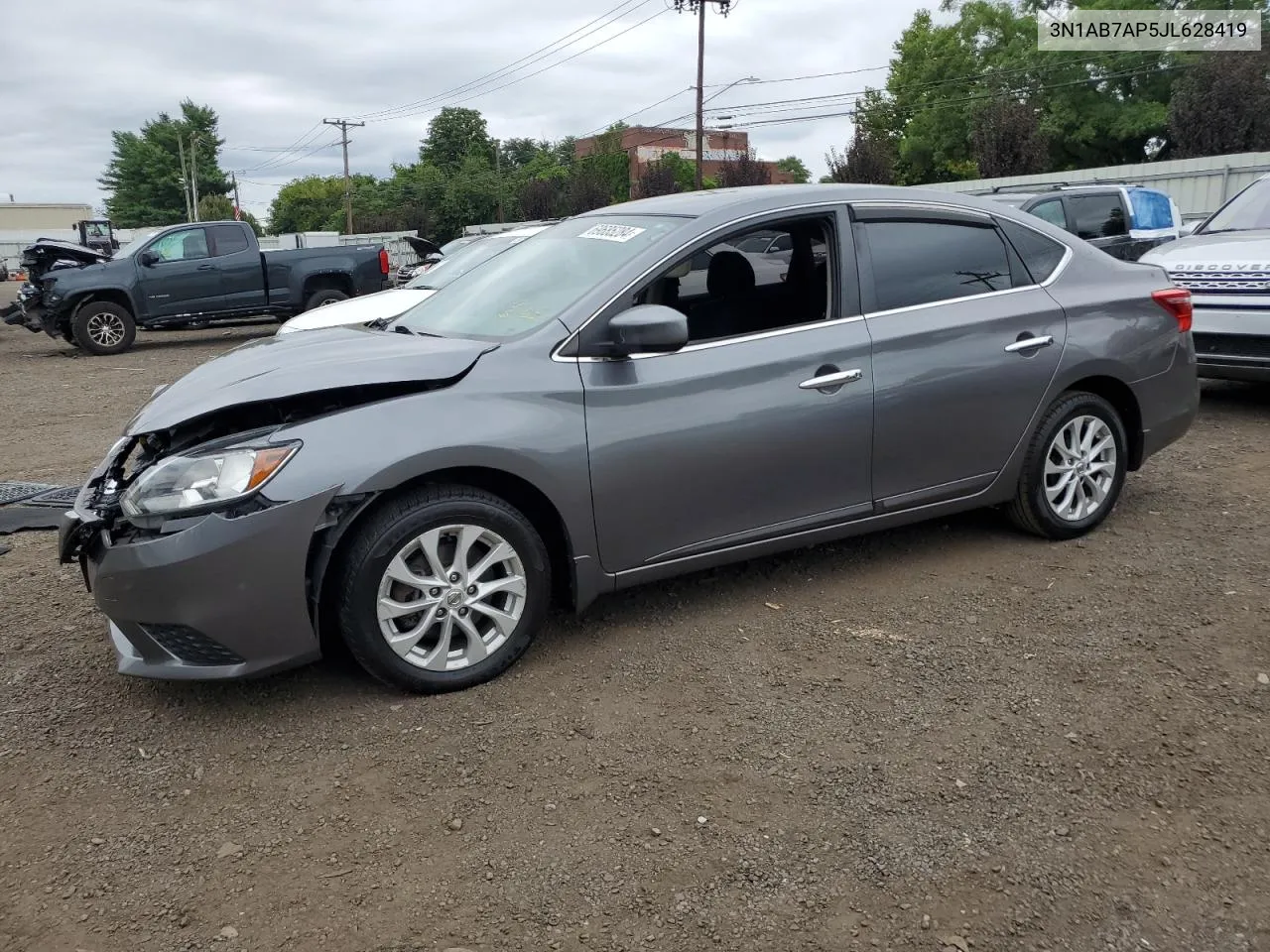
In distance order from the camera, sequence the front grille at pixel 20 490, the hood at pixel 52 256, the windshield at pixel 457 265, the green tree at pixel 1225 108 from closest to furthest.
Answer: the front grille at pixel 20 490, the windshield at pixel 457 265, the hood at pixel 52 256, the green tree at pixel 1225 108

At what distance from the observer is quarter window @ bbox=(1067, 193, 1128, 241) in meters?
12.7

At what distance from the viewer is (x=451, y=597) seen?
3.41 m

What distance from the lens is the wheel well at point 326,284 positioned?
15.8 m

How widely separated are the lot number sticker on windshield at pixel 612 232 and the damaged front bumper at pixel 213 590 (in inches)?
64.9

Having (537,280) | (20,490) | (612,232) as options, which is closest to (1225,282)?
(612,232)

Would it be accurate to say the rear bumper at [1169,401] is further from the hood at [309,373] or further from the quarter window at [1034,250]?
the hood at [309,373]

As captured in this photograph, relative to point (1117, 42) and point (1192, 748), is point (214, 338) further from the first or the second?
point (1117, 42)

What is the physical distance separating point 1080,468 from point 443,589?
119 inches

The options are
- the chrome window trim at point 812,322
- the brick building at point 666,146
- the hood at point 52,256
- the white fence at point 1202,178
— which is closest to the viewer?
the chrome window trim at point 812,322

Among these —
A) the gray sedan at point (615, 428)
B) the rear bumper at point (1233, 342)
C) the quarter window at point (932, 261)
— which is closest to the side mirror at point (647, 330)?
the gray sedan at point (615, 428)

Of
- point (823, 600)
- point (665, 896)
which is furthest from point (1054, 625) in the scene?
point (665, 896)

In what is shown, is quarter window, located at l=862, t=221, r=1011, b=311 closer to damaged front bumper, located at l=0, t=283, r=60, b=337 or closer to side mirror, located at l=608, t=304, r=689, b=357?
side mirror, located at l=608, t=304, r=689, b=357

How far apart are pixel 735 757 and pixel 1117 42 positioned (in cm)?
5222

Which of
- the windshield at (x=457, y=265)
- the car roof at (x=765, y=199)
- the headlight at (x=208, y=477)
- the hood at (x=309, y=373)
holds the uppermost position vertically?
the windshield at (x=457, y=265)
